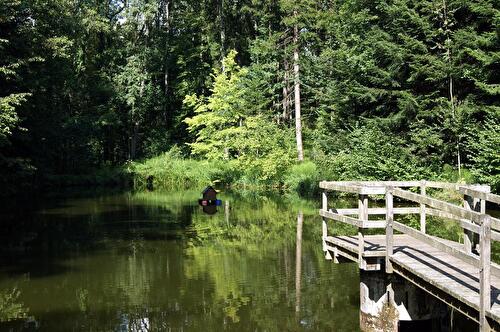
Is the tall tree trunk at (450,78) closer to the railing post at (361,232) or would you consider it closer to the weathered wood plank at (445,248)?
the railing post at (361,232)

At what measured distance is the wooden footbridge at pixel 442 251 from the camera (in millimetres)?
5262

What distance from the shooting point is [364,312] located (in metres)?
8.34

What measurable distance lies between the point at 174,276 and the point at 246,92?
28892 millimetres

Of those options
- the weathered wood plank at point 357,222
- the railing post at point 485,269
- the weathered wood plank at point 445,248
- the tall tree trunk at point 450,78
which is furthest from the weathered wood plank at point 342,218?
the tall tree trunk at point 450,78

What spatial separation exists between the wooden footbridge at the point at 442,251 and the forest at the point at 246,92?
13.9 metres

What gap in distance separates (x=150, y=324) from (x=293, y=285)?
3326 mm

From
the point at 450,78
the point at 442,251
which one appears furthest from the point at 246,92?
the point at 442,251

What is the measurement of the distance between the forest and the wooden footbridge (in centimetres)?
1388

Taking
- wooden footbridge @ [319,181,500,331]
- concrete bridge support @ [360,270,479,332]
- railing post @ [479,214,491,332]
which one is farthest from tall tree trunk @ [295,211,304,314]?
railing post @ [479,214,491,332]

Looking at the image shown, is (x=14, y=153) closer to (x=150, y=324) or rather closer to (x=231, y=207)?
(x=231, y=207)

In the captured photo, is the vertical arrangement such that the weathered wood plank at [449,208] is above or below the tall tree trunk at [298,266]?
above

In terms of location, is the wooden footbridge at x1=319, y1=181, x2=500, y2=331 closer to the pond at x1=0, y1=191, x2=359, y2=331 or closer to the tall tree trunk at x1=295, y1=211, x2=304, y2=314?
the tall tree trunk at x1=295, y1=211, x2=304, y2=314

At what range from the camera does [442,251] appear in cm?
→ 709

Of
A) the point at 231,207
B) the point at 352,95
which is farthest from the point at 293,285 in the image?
the point at 352,95
